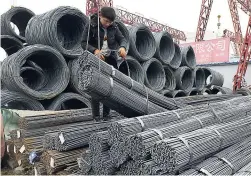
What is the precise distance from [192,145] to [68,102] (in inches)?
132

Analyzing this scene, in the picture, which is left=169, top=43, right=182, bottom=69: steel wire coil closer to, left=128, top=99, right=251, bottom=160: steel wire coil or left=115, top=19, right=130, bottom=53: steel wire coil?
left=115, top=19, right=130, bottom=53: steel wire coil

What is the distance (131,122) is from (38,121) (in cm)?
148

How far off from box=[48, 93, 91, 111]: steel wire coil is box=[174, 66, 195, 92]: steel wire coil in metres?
2.78

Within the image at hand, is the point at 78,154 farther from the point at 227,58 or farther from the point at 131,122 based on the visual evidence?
the point at 227,58

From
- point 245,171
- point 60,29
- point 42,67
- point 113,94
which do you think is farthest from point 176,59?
point 245,171

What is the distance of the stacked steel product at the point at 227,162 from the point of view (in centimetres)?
212

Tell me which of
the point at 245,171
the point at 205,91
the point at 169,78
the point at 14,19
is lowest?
the point at 205,91

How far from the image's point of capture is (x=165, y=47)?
6773 mm

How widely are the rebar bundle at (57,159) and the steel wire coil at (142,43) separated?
3.41 m

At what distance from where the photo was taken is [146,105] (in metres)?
3.06

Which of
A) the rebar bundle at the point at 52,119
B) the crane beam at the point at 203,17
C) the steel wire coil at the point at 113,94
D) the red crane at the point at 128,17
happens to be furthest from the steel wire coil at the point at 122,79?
the crane beam at the point at 203,17

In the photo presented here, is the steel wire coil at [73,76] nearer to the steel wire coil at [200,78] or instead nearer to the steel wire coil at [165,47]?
the steel wire coil at [165,47]

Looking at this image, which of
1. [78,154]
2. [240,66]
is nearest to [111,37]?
[78,154]

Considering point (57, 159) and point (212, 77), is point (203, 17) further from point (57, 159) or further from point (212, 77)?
point (57, 159)
